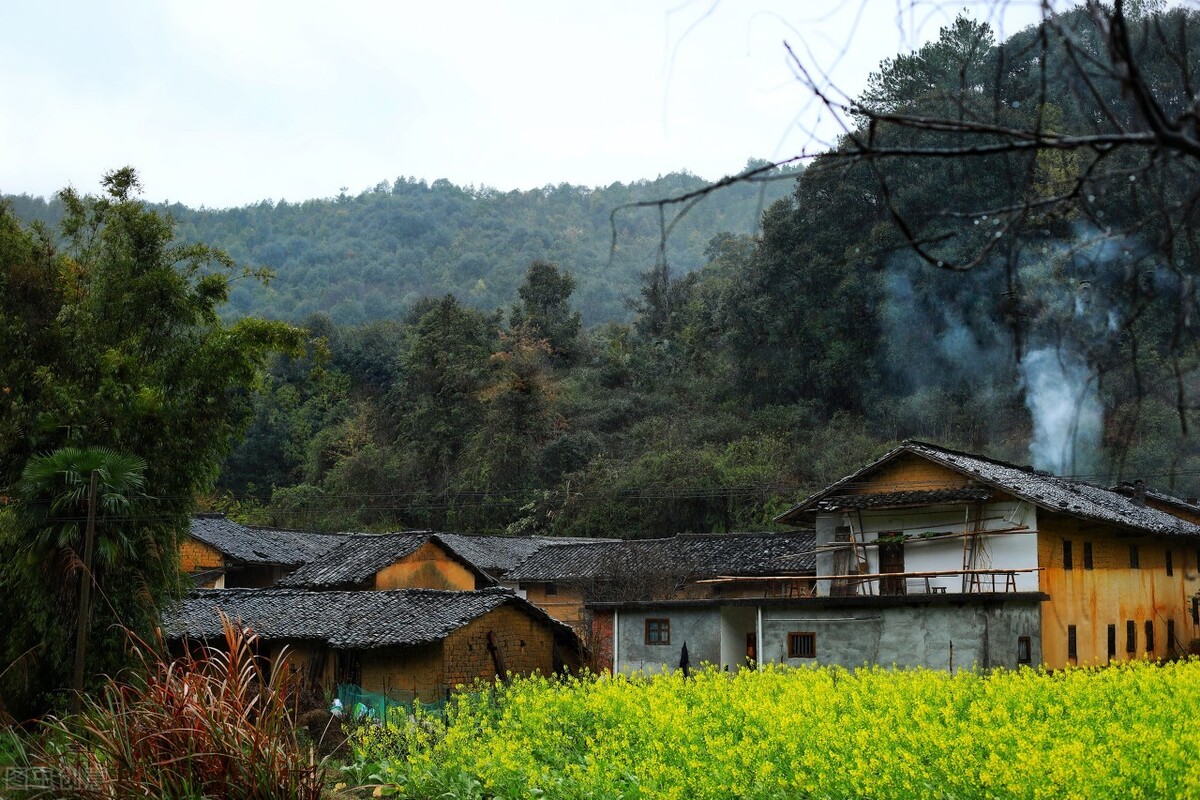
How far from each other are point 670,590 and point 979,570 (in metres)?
13.3

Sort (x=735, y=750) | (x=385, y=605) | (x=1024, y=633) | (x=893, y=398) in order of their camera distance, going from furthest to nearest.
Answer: (x=893, y=398) < (x=385, y=605) < (x=1024, y=633) < (x=735, y=750)

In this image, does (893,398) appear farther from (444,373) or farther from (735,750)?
(735,750)

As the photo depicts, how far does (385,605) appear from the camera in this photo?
2789 cm

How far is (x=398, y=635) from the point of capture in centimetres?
2533

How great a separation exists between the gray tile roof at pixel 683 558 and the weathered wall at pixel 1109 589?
299 inches

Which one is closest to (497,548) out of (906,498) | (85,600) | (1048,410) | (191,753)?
(1048,410)

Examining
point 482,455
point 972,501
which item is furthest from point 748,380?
point 972,501

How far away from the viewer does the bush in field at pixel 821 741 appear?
873 cm

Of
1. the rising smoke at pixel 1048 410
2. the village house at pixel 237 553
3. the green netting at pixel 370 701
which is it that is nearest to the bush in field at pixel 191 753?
the green netting at pixel 370 701

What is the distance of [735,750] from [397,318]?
73284 mm

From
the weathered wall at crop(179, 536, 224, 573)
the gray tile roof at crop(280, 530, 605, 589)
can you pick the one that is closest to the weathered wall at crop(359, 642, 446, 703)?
the gray tile roof at crop(280, 530, 605, 589)

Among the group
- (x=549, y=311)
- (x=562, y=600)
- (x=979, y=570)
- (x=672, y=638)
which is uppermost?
(x=549, y=311)

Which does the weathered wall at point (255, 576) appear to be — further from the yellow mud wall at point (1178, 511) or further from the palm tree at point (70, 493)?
the yellow mud wall at point (1178, 511)

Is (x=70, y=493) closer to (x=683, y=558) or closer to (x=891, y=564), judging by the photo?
(x=891, y=564)
